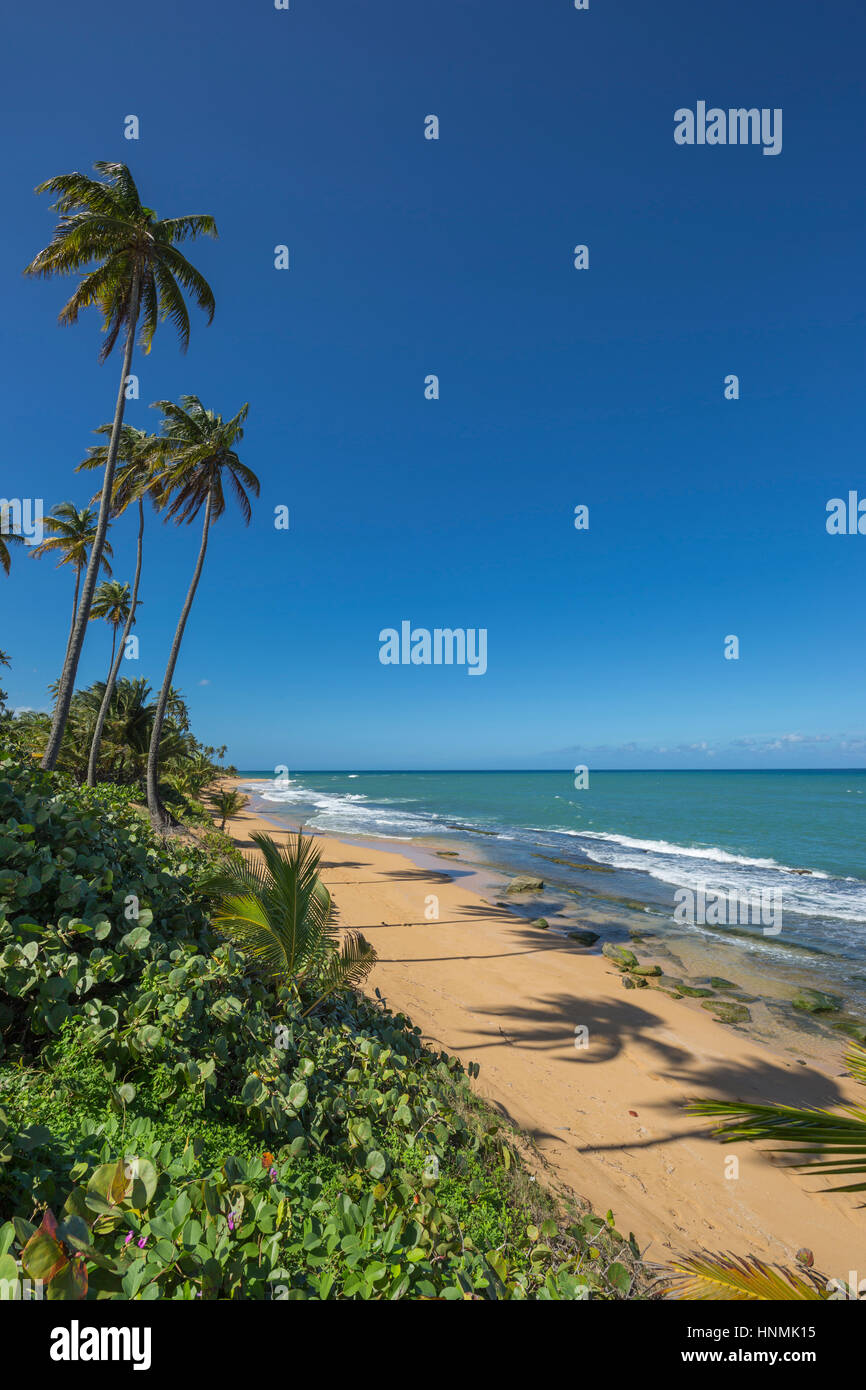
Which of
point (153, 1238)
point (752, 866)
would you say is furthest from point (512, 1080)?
point (752, 866)

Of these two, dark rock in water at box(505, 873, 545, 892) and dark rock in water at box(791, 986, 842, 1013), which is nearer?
dark rock in water at box(791, 986, 842, 1013)

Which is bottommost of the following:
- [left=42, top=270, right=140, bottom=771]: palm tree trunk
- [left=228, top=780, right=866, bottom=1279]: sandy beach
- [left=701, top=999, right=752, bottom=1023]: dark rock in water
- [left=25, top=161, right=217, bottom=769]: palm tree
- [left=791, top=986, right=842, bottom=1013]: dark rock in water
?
[left=791, top=986, right=842, bottom=1013]: dark rock in water

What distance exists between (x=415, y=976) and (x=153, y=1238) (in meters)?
9.95

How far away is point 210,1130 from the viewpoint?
9.87 feet

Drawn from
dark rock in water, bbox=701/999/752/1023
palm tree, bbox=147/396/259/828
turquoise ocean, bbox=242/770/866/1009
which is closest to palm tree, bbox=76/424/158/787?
palm tree, bbox=147/396/259/828

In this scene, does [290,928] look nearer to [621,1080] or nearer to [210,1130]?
[210,1130]

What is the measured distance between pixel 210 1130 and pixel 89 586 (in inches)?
543

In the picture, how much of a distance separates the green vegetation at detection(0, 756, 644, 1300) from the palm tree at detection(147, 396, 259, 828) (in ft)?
52.3

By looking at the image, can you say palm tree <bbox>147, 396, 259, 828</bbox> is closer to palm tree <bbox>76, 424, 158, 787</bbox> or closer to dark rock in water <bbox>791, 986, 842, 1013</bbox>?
palm tree <bbox>76, 424, 158, 787</bbox>

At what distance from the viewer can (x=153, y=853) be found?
589 centimetres

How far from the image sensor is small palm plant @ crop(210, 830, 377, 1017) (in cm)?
A: 542

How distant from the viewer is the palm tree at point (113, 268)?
13594 mm
